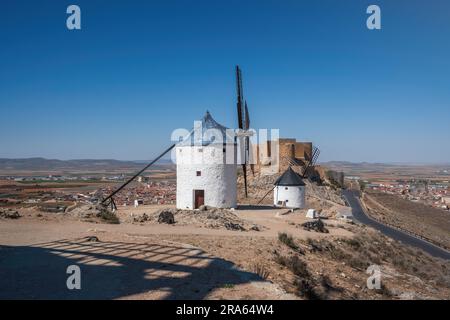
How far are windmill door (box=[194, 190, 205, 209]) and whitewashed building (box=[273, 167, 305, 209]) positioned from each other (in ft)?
19.0

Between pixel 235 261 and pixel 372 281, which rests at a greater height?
pixel 235 261

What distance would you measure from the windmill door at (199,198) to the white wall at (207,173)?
165 mm

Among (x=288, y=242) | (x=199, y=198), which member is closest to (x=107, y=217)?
(x=199, y=198)

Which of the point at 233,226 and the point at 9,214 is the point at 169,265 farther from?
the point at 9,214

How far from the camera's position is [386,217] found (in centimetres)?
2916

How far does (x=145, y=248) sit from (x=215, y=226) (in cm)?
526

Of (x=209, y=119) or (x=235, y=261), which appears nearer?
(x=235, y=261)

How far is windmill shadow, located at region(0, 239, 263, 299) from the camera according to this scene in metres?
5.58

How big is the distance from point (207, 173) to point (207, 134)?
2.14 metres

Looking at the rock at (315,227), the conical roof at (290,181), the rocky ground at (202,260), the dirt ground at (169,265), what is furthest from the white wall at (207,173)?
the dirt ground at (169,265)

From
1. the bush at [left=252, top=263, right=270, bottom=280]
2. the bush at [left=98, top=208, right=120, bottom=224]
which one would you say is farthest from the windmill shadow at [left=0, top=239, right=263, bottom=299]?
the bush at [left=98, top=208, right=120, bottom=224]

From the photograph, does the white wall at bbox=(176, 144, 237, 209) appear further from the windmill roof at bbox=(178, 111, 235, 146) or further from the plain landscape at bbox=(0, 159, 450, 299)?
the plain landscape at bbox=(0, 159, 450, 299)
